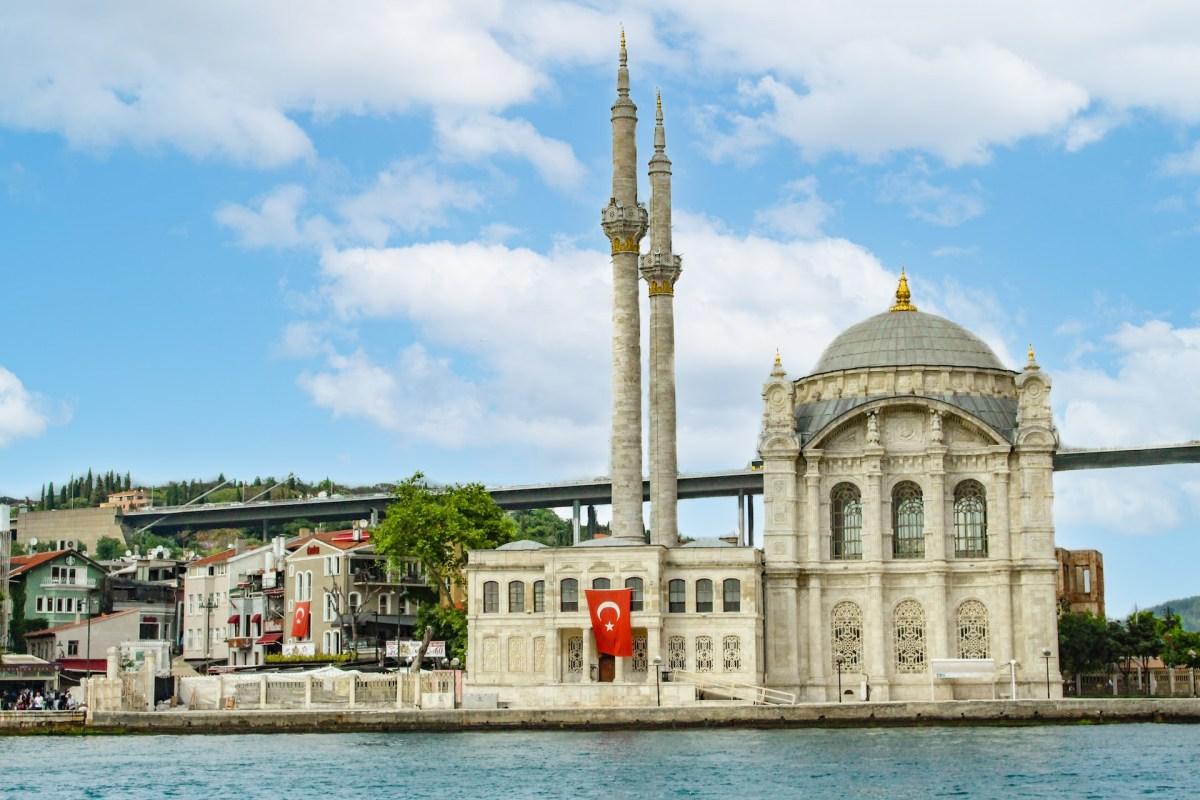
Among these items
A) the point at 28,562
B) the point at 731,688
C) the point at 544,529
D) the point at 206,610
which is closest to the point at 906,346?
the point at 731,688

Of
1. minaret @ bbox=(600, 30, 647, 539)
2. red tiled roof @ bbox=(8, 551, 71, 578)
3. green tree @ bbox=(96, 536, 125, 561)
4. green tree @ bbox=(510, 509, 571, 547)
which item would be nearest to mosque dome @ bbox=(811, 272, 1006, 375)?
minaret @ bbox=(600, 30, 647, 539)

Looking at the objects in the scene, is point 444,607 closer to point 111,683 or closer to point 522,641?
point 522,641

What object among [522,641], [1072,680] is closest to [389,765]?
[522,641]

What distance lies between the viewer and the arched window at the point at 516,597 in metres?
84.6

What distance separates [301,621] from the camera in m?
105

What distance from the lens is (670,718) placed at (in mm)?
74250

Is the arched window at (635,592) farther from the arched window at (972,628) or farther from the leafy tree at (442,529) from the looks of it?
the arched window at (972,628)

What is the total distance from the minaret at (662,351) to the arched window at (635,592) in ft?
20.0

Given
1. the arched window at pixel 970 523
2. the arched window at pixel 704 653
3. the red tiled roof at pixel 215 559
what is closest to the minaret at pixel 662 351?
the arched window at pixel 704 653

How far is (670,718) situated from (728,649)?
27.9 feet

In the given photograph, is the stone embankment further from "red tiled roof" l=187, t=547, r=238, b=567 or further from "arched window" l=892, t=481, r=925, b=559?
"red tiled roof" l=187, t=547, r=238, b=567

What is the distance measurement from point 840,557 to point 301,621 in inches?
1316

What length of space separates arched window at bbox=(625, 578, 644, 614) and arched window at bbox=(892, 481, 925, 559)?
38.7 ft

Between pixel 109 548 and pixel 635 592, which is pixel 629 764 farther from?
pixel 109 548
